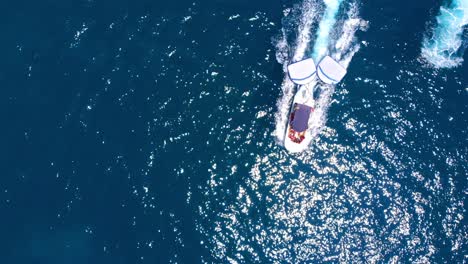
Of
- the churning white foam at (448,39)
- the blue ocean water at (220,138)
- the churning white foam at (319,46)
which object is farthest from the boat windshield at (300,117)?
the churning white foam at (448,39)

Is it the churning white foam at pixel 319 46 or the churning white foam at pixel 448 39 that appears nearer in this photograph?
the churning white foam at pixel 319 46

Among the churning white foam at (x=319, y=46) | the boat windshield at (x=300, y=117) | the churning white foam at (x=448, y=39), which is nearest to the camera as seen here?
the boat windshield at (x=300, y=117)

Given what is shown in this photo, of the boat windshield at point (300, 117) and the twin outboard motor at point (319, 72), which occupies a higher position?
the twin outboard motor at point (319, 72)

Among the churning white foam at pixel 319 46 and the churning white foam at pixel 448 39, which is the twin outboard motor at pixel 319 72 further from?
the churning white foam at pixel 448 39

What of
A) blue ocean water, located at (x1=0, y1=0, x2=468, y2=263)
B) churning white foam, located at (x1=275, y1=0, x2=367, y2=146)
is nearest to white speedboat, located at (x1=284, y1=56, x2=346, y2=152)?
churning white foam, located at (x1=275, y1=0, x2=367, y2=146)

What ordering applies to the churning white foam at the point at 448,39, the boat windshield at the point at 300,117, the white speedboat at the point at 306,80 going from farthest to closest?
the churning white foam at the point at 448,39 → the white speedboat at the point at 306,80 → the boat windshield at the point at 300,117

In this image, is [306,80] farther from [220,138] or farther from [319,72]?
[220,138]

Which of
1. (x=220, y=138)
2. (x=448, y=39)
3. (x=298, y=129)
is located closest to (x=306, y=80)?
(x=298, y=129)
